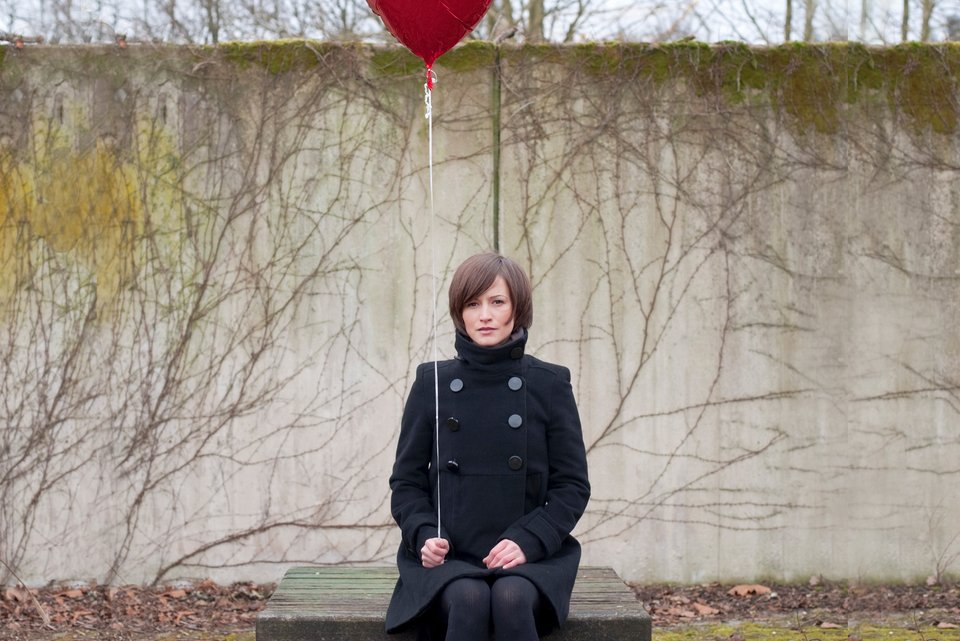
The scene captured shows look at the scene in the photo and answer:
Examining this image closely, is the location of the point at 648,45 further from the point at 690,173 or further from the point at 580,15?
the point at 580,15

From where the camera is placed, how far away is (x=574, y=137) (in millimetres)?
5074

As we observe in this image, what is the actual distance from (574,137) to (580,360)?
38.1 inches

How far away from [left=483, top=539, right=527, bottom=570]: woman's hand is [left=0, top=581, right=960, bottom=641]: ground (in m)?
1.77

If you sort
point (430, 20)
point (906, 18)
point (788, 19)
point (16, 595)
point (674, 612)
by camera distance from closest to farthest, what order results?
point (430, 20) < point (674, 612) < point (16, 595) < point (788, 19) < point (906, 18)

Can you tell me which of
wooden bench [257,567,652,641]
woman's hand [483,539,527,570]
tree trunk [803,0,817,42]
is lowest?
wooden bench [257,567,652,641]

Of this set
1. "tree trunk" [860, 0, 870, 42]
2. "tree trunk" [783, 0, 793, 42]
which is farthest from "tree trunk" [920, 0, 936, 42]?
"tree trunk" [783, 0, 793, 42]

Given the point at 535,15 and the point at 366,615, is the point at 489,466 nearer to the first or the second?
the point at 366,615

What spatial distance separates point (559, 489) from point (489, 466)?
0.63 feet

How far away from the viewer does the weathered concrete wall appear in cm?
503

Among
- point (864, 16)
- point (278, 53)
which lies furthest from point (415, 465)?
point (864, 16)

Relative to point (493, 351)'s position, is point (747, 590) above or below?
below

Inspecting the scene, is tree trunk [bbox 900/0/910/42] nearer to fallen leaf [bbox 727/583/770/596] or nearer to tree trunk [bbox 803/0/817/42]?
tree trunk [bbox 803/0/817/42]

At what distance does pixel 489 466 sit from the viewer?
3.00m

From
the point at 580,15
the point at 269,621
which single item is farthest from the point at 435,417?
the point at 580,15
